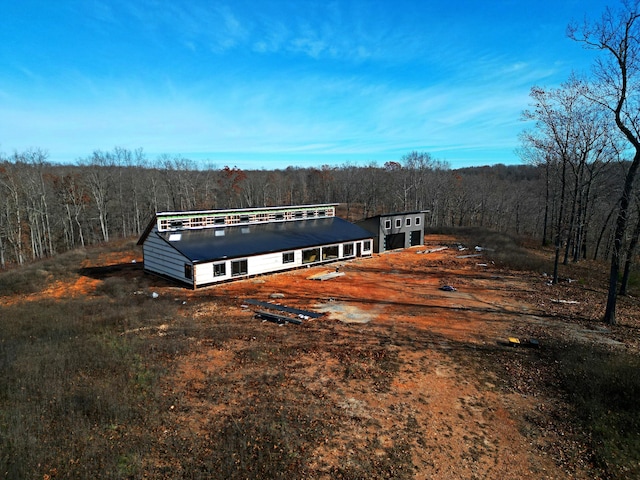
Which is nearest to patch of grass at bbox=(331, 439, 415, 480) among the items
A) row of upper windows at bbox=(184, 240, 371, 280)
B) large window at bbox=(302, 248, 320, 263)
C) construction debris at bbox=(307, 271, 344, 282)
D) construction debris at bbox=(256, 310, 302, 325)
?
construction debris at bbox=(256, 310, 302, 325)

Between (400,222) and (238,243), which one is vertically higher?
(400,222)

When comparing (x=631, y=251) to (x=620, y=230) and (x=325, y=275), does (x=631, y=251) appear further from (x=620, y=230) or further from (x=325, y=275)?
(x=325, y=275)

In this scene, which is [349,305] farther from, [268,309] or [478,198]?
[478,198]

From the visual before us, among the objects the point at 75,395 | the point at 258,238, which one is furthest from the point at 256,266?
the point at 75,395

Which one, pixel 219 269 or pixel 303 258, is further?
pixel 303 258

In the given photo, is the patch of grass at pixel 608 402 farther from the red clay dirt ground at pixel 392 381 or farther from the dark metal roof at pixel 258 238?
the dark metal roof at pixel 258 238

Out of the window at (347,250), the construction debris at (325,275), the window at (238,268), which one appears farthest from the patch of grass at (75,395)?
the window at (347,250)

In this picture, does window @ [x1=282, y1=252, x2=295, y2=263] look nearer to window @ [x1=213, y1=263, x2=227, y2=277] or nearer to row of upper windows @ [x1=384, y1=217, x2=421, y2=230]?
window @ [x1=213, y1=263, x2=227, y2=277]
